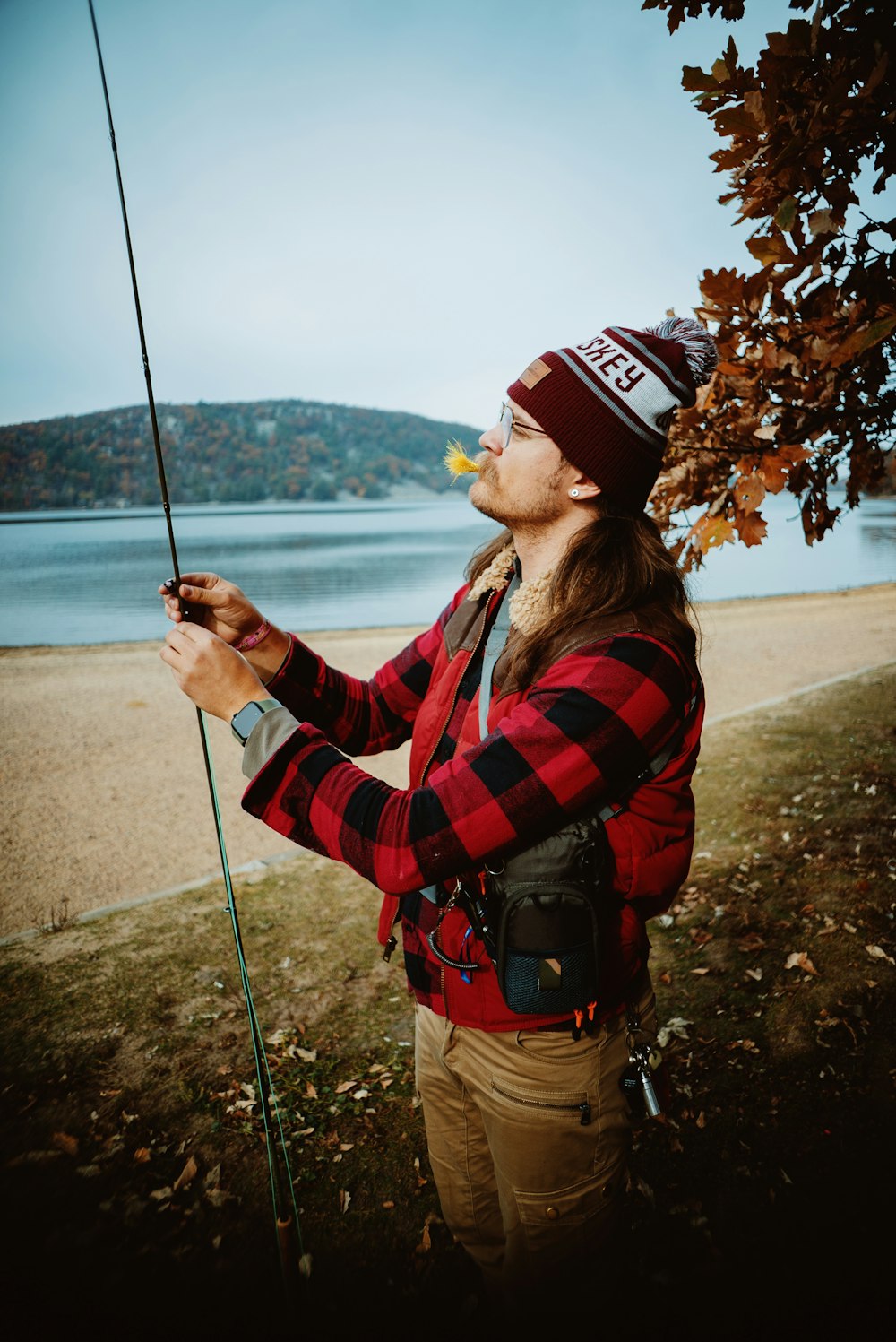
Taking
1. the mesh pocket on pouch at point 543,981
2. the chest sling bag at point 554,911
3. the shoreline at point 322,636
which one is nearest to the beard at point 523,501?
the chest sling bag at point 554,911

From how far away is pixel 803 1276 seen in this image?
2570mm

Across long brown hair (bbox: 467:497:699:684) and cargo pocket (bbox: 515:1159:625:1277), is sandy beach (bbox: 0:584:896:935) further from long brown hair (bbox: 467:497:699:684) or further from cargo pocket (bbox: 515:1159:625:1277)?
long brown hair (bbox: 467:497:699:684)

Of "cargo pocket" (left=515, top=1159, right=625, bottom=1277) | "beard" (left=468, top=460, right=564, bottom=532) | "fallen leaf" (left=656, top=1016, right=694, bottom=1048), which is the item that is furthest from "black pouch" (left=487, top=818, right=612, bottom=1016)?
"fallen leaf" (left=656, top=1016, right=694, bottom=1048)

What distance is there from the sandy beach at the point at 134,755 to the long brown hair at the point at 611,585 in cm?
574

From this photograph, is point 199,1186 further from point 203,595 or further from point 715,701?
point 715,701

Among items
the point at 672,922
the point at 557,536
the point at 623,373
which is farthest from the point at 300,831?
the point at 672,922

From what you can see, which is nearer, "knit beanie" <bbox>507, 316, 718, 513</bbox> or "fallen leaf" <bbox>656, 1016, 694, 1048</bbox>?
"knit beanie" <bbox>507, 316, 718, 513</bbox>

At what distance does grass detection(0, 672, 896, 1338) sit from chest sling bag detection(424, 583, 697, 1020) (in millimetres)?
1849

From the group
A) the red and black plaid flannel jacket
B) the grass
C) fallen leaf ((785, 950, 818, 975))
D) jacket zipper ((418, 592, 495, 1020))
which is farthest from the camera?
fallen leaf ((785, 950, 818, 975))

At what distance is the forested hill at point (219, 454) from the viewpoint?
119 m

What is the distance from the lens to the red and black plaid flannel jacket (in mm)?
1477

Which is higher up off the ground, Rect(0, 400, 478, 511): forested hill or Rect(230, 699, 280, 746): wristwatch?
Rect(0, 400, 478, 511): forested hill

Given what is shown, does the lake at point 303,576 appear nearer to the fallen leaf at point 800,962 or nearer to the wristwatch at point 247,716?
the wristwatch at point 247,716

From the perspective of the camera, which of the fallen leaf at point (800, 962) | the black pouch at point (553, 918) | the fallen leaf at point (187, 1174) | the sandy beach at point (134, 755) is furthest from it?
the sandy beach at point (134, 755)
